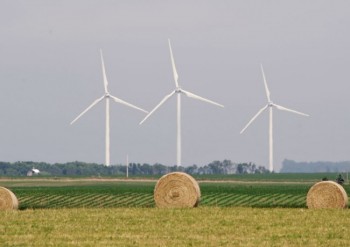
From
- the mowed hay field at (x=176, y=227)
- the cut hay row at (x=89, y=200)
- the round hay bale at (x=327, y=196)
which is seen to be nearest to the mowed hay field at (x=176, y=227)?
the mowed hay field at (x=176, y=227)

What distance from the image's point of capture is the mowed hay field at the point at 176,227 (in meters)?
27.6

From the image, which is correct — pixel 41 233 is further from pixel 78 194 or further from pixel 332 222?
pixel 78 194

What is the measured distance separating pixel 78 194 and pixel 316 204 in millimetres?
23515

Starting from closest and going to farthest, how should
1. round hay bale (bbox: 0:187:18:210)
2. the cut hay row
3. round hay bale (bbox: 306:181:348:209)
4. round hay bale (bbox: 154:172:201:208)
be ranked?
1. round hay bale (bbox: 0:187:18:210)
2. round hay bale (bbox: 306:181:348:209)
3. round hay bale (bbox: 154:172:201:208)
4. the cut hay row

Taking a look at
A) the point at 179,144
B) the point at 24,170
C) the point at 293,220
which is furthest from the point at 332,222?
the point at 24,170

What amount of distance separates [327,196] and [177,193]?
5.87m

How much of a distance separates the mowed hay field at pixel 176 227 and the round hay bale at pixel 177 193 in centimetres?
271

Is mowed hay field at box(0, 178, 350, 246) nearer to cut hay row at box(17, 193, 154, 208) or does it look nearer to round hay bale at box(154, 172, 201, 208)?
round hay bale at box(154, 172, 201, 208)

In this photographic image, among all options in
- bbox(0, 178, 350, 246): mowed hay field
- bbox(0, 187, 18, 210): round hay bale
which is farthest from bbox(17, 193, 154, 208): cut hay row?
bbox(0, 178, 350, 246): mowed hay field

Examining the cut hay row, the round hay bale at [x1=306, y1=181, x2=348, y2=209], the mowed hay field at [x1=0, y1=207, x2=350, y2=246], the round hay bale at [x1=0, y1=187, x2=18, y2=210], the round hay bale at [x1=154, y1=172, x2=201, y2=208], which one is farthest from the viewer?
the cut hay row

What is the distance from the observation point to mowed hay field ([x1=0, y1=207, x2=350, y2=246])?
90.4 ft

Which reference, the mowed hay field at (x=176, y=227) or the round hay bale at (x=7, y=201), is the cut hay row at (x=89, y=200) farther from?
the mowed hay field at (x=176, y=227)

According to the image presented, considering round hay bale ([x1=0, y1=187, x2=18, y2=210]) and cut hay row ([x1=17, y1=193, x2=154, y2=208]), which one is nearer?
round hay bale ([x1=0, y1=187, x2=18, y2=210])

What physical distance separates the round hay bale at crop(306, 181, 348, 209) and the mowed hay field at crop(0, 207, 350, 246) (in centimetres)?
302
